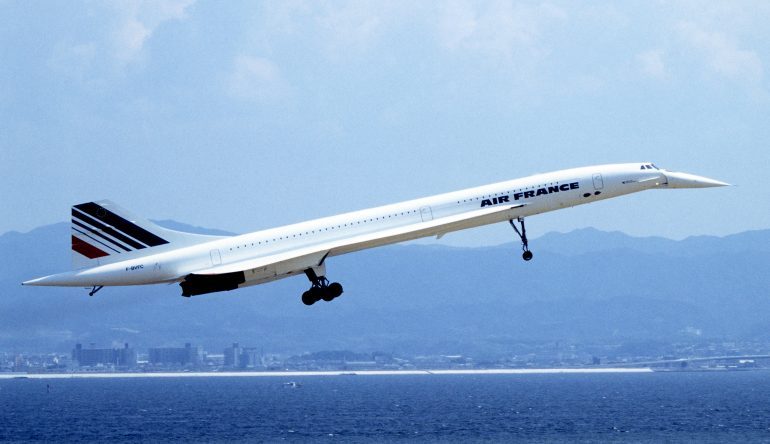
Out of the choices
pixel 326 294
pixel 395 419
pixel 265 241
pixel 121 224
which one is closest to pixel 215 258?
pixel 265 241

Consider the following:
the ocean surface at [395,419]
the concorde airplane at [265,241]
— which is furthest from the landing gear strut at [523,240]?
the ocean surface at [395,419]

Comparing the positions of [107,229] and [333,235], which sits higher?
[107,229]

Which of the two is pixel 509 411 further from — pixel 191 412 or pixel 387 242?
pixel 387 242

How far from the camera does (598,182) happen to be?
42500 mm

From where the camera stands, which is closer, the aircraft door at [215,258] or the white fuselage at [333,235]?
the white fuselage at [333,235]

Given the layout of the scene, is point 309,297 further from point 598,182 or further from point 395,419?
point 395,419

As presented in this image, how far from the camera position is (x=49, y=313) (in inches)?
2840

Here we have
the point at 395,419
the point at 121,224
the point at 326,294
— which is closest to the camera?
the point at 121,224

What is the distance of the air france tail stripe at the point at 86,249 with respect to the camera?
40.1 meters

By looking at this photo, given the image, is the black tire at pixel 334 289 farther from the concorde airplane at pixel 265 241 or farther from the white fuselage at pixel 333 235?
the white fuselage at pixel 333 235

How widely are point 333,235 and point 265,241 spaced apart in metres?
2.24

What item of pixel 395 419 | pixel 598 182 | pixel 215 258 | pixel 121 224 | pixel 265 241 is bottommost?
pixel 395 419

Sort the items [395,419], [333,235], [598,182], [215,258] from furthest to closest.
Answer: [395,419], [598,182], [333,235], [215,258]

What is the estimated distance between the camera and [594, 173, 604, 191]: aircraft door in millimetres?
42469
